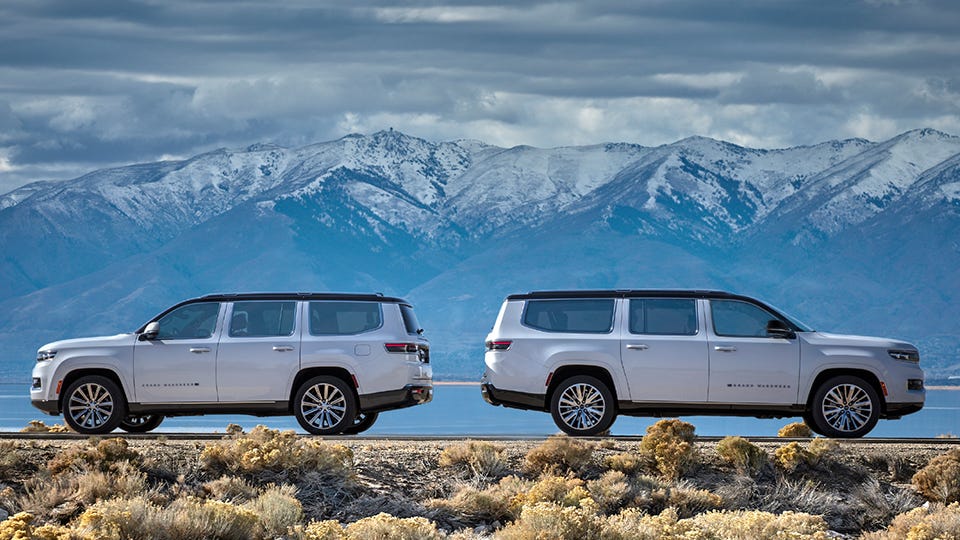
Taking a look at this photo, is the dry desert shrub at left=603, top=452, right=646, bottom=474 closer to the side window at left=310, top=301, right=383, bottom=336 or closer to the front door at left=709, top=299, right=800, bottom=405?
the front door at left=709, top=299, right=800, bottom=405

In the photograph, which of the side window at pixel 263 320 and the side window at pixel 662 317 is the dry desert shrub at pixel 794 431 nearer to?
the side window at pixel 662 317

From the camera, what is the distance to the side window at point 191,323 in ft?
77.9

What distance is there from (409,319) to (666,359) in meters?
4.19

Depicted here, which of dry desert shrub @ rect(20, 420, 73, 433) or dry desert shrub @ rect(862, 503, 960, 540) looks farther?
dry desert shrub @ rect(20, 420, 73, 433)

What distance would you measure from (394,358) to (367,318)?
0.76 m

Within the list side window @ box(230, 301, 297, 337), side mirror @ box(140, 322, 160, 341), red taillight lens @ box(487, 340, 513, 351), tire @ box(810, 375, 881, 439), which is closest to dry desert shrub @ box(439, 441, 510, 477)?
red taillight lens @ box(487, 340, 513, 351)

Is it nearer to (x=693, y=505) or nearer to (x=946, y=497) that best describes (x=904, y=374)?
(x=946, y=497)

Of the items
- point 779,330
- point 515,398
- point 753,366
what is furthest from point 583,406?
point 779,330

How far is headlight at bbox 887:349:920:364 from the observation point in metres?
23.1

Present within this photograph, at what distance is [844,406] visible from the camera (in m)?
23.1

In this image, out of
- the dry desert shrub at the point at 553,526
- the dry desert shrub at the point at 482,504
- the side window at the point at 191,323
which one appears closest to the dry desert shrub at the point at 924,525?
the dry desert shrub at the point at 553,526

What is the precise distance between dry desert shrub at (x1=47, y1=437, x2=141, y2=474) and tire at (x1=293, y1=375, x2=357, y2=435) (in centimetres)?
340

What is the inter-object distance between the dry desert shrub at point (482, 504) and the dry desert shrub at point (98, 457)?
160 inches

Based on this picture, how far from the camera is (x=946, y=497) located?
2131cm
